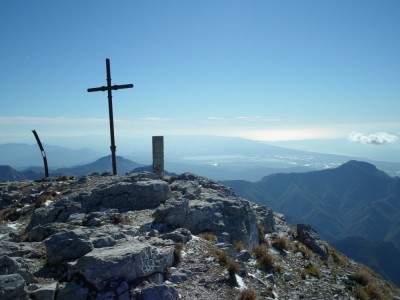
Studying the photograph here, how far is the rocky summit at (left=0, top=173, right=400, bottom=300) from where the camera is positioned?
888 centimetres

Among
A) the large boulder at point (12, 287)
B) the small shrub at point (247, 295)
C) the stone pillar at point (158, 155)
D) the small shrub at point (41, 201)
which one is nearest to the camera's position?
the large boulder at point (12, 287)

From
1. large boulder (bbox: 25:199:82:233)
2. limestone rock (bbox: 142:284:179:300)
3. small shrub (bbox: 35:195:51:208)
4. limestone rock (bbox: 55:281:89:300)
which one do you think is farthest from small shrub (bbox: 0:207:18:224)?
limestone rock (bbox: 142:284:179:300)

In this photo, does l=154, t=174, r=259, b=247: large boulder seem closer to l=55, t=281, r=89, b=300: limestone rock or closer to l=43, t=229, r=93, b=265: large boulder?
l=43, t=229, r=93, b=265: large boulder

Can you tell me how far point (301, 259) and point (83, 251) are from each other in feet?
38.5

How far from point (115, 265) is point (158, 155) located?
1540cm

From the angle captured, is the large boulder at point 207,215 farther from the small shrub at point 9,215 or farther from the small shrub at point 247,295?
the small shrub at point 9,215

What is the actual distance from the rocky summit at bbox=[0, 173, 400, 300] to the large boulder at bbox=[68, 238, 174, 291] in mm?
26

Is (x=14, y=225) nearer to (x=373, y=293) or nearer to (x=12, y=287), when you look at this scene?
(x=12, y=287)

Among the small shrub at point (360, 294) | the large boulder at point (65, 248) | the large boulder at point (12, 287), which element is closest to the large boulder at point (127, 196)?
the large boulder at point (65, 248)

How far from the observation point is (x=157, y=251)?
10.4 meters

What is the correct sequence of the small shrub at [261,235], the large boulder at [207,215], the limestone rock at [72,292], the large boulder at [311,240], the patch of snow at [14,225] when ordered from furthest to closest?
the large boulder at [311,240] < the small shrub at [261,235] < the patch of snow at [14,225] < the large boulder at [207,215] < the limestone rock at [72,292]

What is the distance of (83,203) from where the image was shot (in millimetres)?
17891

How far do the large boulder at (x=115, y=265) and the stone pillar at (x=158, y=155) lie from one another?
554 inches

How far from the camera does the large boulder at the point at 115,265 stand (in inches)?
342
